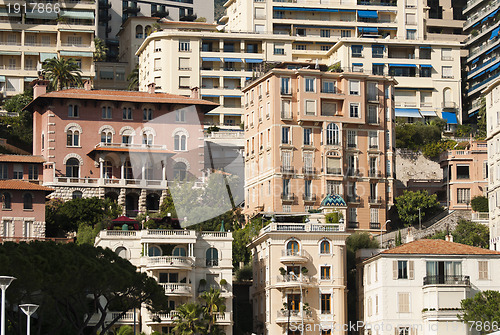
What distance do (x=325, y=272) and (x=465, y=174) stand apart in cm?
3621

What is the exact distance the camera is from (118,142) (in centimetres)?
12719

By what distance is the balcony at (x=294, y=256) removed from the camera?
95.3 metres

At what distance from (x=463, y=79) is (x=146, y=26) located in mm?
46583

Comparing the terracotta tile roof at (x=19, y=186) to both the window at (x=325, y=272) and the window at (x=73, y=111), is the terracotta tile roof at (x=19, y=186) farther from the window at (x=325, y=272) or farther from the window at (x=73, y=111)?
the window at (x=325, y=272)

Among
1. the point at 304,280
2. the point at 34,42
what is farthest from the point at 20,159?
the point at 34,42

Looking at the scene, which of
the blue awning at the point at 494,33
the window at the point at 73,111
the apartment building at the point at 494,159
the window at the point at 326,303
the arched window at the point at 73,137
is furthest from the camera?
the blue awning at the point at 494,33

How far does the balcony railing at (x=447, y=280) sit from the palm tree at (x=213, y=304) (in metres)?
15.6

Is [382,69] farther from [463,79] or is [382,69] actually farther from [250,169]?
[250,169]

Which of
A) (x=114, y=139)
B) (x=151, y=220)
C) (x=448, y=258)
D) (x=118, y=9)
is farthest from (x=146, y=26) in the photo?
(x=448, y=258)

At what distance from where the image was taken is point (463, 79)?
6722 inches

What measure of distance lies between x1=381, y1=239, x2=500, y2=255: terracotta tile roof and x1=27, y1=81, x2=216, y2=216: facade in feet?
Answer: 114

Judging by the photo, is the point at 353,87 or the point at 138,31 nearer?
the point at 353,87

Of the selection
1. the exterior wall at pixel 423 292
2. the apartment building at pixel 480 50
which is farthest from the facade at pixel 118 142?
the apartment building at pixel 480 50

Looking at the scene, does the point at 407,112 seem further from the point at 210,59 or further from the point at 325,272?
the point at 325,272
